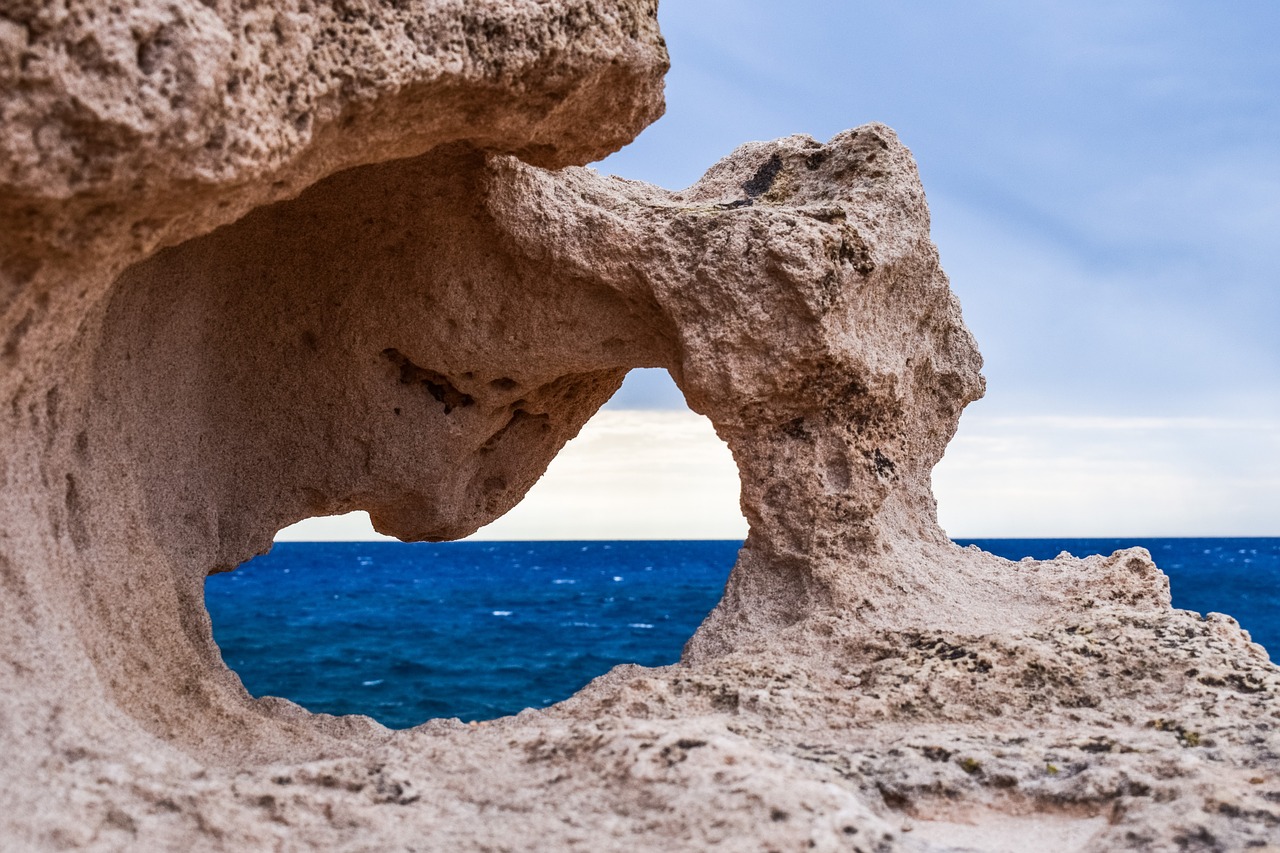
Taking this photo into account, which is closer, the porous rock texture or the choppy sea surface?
the porous rock texture

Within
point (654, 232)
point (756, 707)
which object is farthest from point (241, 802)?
point (654, 232)

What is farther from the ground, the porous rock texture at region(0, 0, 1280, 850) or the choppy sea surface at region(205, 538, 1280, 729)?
the porous rock texture at region(0, 0, 1280, 850)

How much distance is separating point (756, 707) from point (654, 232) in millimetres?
2109

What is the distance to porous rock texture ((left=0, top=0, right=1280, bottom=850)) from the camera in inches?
109

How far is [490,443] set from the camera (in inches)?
269

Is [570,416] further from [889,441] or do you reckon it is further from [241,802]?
[241,802]

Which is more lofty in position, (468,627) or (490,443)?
(490,443)

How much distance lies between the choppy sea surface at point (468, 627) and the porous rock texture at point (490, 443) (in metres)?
8.40

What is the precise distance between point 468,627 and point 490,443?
20.6 meters

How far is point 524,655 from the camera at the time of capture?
20625 millimetres

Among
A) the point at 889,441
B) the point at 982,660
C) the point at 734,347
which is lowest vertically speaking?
the point at 982,660

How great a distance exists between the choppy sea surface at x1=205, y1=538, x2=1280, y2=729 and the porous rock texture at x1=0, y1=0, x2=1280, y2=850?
8.40 m

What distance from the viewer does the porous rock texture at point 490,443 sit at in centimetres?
278

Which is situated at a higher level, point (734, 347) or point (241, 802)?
point (734, 347)
